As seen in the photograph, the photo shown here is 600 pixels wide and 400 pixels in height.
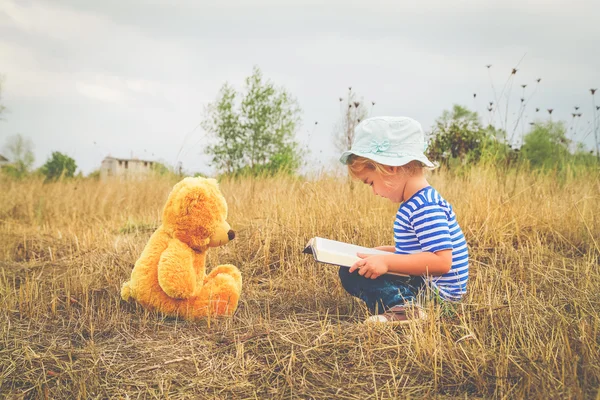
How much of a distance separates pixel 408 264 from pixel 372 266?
0.63 ft

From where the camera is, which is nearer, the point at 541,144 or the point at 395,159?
the point at 395,159

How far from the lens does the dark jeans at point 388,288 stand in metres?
2.54

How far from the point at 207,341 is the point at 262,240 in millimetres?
1716

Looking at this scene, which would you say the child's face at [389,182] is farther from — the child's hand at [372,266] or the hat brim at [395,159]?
the child's hand at [372,266]

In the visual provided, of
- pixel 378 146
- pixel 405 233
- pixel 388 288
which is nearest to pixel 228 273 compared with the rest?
pixel 388 288

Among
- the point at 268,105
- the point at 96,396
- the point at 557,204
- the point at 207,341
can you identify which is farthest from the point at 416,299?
the point at 268,105

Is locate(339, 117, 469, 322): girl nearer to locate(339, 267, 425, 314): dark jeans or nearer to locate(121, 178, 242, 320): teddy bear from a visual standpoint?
locate(339, 267, 425, 314): dark jeans

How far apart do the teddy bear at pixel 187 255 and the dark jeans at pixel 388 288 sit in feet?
2.62

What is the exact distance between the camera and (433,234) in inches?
92.8

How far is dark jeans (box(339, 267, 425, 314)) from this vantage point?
8.35 feet

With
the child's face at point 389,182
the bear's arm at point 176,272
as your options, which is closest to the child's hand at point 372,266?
the child's face at point 389,182

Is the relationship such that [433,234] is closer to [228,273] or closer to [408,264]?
[408,264]

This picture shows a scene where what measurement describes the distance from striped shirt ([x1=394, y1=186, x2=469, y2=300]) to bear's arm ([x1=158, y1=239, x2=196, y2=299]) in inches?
47.8

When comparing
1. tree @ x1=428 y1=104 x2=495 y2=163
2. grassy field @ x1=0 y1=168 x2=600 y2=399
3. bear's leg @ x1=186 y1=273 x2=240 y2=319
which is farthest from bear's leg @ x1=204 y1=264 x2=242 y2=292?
tree @ x1=428 y1=104 x2=495 y2=163
